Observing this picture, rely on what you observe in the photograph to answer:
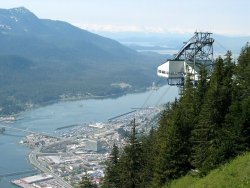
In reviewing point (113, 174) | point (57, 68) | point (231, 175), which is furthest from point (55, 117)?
point (57, 68)

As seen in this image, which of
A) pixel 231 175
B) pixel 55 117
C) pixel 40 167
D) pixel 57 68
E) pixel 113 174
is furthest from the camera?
pixel 57 68

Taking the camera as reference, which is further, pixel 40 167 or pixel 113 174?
pixel 40 167

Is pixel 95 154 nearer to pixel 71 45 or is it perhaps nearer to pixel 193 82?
pixel 193 82

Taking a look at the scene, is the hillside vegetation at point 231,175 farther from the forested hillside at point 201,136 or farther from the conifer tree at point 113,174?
the conifer tree at point 113,174

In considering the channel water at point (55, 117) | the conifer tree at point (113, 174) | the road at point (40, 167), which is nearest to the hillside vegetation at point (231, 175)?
the conifer tree at point (113, 174)

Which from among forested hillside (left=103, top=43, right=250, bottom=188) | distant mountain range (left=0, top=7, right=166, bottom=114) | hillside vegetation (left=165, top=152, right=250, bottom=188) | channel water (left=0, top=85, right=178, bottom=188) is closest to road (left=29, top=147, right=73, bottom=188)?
channel water (left=0, top=85, right=178, bottom=188)

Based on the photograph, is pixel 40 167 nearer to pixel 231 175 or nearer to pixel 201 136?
pixel 201 136

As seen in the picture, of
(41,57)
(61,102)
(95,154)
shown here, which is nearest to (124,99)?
(61,102)

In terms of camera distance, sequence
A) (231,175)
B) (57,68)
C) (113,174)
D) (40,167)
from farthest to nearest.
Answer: (57,68)
(40,167)
(113,174)
(231,175)
